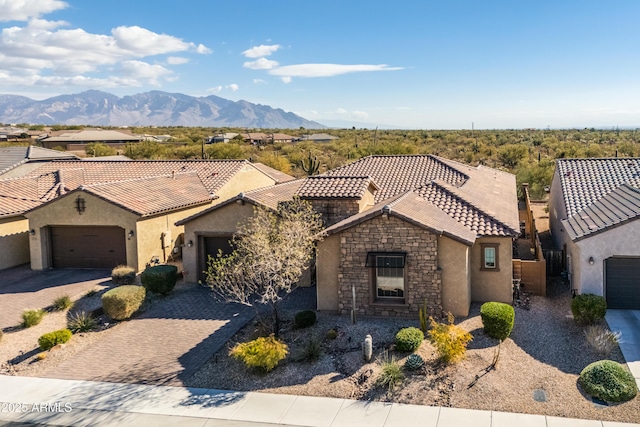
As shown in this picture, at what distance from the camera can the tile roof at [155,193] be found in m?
25.6

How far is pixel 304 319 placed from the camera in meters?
17.4

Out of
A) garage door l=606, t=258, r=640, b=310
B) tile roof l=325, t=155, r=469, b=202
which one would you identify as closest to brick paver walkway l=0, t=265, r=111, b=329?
tile roof l=325, t=155, r=469, b=202

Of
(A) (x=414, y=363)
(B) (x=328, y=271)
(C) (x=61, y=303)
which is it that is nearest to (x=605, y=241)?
(A) (x=414, y=363)

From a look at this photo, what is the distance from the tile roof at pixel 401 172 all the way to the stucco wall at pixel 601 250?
8.96m

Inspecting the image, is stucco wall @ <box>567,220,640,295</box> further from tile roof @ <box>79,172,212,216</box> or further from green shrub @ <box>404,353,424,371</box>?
tile roof @ <box>79,172,212,216</box>

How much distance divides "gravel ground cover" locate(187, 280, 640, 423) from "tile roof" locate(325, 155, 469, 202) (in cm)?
990

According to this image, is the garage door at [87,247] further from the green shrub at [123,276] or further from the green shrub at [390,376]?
the green shrub at [390,376]

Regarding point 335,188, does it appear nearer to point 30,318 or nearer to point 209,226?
point 209,226

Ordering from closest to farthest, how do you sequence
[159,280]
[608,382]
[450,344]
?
1. [608,382]
2. [450,344]
3. [159,280]

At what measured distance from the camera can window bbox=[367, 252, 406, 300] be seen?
1773 cm

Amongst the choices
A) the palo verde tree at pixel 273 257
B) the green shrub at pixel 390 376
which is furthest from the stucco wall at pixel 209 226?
the green shrub at pixel 390 376

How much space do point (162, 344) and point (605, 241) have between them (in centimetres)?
1572

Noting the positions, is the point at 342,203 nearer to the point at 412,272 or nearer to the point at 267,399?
the point at 412,272

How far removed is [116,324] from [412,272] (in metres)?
10.9
